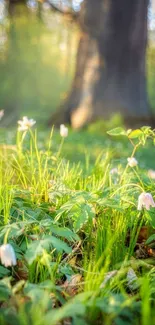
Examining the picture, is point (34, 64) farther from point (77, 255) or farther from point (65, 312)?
point (65, 312)

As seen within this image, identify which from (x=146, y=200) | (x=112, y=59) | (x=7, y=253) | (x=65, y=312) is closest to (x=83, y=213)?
(x=146, y=200)

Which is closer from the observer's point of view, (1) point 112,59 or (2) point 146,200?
(2) point 146,200

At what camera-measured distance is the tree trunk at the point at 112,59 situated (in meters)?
10.4

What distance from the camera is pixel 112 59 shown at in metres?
10.6

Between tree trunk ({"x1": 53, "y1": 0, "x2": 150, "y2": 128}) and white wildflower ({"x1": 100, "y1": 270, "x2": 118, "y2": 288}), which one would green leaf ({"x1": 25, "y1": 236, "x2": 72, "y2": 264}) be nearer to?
white wildflower ({"x1": 100, "y1": 270, "x2": 118, "y2": 288})

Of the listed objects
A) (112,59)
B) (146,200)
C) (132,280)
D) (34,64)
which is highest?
(34,64)

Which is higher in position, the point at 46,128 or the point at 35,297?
the point at 46,128

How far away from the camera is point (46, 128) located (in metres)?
11.0

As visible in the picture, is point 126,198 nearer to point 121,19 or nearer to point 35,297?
point 35,297

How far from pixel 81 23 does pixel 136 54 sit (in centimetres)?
146

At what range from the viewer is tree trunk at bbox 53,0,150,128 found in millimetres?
10367

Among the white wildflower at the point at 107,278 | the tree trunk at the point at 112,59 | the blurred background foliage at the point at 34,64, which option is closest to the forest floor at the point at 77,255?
the white wildflower at the point at 107,278

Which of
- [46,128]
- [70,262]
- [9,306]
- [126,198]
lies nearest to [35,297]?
[9,306]

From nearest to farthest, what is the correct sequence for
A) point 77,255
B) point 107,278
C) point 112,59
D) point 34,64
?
point 107,278, point 77,255, point 112,59, point 34,64
